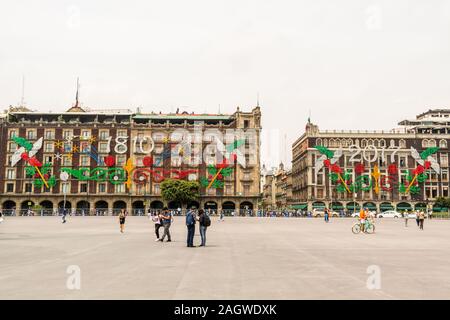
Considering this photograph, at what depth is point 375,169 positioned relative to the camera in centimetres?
9525

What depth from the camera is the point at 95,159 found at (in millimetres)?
87562

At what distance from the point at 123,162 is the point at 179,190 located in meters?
14.6

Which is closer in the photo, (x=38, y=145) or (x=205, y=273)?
(x=205, y=273)

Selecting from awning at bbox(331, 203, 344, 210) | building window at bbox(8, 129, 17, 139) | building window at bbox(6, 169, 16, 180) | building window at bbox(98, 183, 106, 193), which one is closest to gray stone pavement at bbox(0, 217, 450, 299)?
building window at bbox(98, 183, 106, 193)

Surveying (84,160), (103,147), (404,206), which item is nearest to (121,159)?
(103,147)

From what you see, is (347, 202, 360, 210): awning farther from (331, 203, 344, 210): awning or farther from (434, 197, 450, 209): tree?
(434, 197, 450, 209): tree

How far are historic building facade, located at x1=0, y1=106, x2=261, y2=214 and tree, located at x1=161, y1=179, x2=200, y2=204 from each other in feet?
15.6

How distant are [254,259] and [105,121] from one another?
8108cm

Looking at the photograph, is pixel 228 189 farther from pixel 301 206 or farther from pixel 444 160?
pixel 444 160

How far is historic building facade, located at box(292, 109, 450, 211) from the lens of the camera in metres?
94.8

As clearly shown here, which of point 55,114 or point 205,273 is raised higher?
point 55,114
